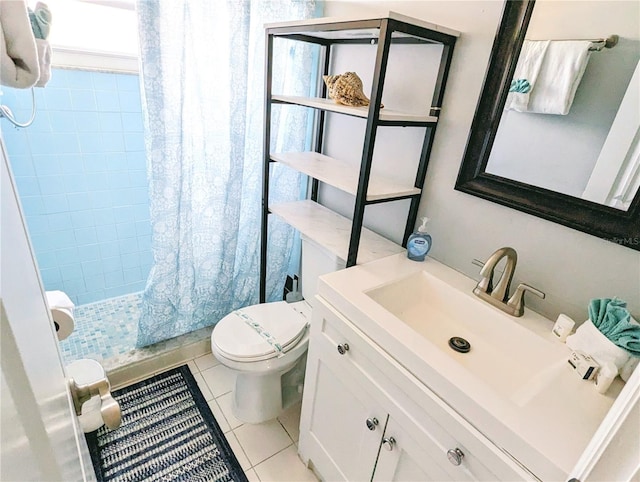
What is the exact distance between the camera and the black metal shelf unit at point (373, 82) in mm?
1090

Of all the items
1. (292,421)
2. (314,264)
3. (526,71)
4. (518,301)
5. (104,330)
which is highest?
(526,71)

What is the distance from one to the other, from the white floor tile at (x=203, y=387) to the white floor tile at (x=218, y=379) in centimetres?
2

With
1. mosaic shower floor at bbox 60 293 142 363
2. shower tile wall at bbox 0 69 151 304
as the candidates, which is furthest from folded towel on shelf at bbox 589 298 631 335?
shower tile wall at bbox 0 69 151 304

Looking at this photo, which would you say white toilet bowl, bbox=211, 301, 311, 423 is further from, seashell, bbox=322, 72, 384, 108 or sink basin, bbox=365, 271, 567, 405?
seashell, bbox=322, 72, 384, 108

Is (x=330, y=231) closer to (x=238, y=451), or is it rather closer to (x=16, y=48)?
(x=238, y=451)

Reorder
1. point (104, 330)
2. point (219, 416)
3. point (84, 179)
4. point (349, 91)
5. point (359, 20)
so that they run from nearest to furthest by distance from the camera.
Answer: point (359, 20), point (349, 91), point (219, 416), point (84, 179), point (104, 330)

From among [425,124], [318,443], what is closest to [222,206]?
[425,124]

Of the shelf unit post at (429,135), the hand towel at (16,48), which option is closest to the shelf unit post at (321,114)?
the shelf unit post at (429,135)

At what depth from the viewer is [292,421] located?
5.73 feet

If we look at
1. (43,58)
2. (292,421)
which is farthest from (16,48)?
(292,421)

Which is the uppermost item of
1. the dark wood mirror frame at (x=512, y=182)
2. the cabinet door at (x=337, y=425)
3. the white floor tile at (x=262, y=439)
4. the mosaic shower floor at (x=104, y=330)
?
the dark wood mirror frame at (x=512, y=182)

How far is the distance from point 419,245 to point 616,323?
65cm

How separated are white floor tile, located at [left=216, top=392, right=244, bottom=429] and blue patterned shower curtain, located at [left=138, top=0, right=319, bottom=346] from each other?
1.43 feet

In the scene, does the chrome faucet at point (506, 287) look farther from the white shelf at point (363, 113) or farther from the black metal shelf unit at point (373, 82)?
the white shelf at point (363, 113)
